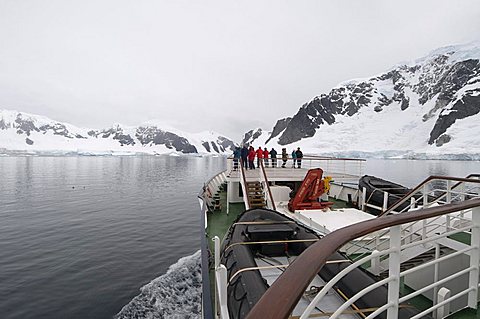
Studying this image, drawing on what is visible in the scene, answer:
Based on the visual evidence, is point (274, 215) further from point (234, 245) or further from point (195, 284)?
point (195, 284)

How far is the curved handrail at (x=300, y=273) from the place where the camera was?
2.85 feet

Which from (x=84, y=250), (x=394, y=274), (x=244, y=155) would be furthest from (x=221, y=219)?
(x=394, y=274)

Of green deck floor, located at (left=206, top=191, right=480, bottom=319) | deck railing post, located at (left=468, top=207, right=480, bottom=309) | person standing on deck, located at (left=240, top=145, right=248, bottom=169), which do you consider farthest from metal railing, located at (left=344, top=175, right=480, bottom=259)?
person standing on deck, located at (left=240, top=145, right=248, bottom=169)

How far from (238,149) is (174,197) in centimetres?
1249

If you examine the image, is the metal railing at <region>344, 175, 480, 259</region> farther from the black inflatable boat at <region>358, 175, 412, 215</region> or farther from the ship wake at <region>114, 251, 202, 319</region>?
the ship wake at <region>114, 251, 202, 319</region>

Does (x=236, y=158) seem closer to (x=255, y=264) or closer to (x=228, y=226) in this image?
(x=228, y=226)

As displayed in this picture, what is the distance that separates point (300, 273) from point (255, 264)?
11.1 feet

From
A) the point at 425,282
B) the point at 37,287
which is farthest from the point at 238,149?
the point at 425,282

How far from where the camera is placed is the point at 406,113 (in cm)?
12019

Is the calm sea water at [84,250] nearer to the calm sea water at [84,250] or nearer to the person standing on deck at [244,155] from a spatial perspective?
the calm sea water at [84,250]

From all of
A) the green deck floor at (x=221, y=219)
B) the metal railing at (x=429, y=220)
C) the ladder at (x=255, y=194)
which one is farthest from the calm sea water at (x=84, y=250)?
the metal railing at (x=429, y=220)

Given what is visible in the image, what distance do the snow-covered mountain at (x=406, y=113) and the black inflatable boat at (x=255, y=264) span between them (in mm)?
76504

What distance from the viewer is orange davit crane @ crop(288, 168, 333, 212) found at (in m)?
9.48

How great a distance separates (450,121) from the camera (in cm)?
9719
